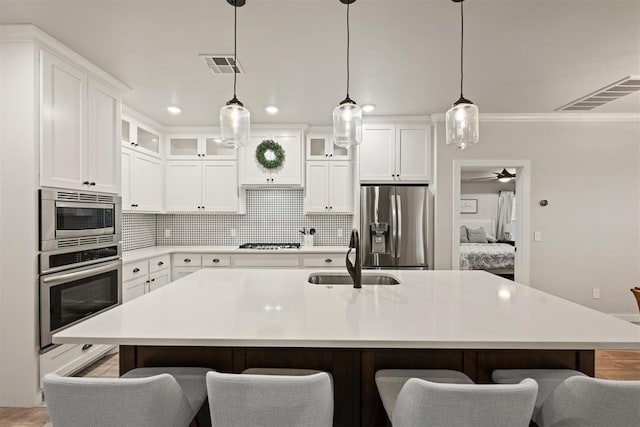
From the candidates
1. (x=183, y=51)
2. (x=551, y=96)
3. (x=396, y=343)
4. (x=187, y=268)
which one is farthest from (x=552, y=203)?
(x=187, y=268)

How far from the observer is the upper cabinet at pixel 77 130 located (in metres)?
2.29

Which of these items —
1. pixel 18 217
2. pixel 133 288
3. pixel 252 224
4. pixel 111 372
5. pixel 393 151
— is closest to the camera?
pixel 18 217

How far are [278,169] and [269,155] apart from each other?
8.4 inches

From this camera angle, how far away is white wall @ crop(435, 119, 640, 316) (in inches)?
161

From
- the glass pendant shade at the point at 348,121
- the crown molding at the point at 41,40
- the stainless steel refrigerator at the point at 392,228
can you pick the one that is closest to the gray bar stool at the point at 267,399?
the glass pendant shade at the point at 348,121

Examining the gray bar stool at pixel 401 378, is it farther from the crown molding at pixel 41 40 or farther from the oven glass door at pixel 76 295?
the crown molding at pixel 41 40

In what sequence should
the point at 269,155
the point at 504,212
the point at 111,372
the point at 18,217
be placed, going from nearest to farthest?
the point at 18,217 → the point at 111,372 → the point at 269,155 → the point at 504,212

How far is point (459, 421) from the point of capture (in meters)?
0.97

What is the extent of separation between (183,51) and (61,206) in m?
1.41

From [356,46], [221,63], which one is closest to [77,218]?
[221,63]

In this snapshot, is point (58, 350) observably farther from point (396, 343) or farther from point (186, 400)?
point (396, 343)

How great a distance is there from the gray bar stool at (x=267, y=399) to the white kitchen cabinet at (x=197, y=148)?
3.80 meters

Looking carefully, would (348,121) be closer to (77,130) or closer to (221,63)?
(221,63)

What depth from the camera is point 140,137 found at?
13.1 ft
